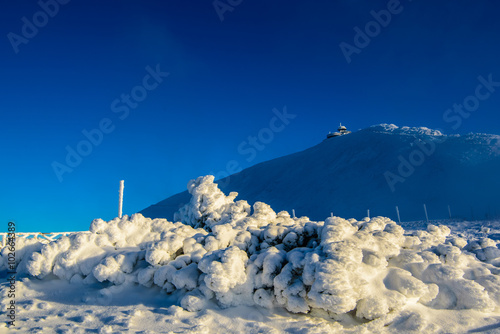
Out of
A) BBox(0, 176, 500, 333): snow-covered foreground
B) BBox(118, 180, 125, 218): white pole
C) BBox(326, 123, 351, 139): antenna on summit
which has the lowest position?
BBox(0, 176, 500, 333): snow-covered foreground

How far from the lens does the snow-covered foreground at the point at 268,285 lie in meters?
2.80

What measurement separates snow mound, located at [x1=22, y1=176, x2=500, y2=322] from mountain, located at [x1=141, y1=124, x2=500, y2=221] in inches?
771

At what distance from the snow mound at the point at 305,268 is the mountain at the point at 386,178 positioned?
19574 mm

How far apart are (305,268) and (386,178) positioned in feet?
96.7

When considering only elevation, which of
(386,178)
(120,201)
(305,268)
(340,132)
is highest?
(340,132)

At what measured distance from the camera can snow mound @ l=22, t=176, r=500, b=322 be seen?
287cm

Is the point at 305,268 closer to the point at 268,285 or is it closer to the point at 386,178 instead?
the point at 268,285

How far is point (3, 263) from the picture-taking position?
475 cm

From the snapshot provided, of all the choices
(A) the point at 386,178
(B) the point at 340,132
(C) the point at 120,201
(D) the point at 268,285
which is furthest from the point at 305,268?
(B) the point at 340,132

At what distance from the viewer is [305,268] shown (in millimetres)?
3053

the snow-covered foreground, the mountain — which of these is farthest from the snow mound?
the mountain

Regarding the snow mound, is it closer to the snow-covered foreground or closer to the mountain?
the snow-covered foreground

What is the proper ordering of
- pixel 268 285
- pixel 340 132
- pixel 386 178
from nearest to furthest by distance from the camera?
pixel 268 285 → pixel 386 178 → pixel 340 132

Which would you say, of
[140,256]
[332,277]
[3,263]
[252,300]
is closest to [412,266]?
[332,277]
